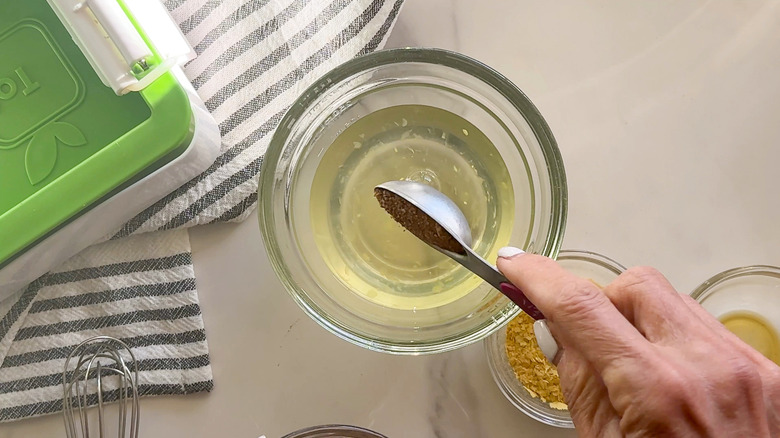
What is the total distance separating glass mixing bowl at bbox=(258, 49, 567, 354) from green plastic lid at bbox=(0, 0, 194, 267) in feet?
0.38

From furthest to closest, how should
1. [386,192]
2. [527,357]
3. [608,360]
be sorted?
[527,357]
[386,192]
[608,360]

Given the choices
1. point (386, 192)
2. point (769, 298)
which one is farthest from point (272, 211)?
point (769, 298)

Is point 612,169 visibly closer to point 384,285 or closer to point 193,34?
point 384,285

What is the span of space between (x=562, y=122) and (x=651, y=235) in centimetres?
15

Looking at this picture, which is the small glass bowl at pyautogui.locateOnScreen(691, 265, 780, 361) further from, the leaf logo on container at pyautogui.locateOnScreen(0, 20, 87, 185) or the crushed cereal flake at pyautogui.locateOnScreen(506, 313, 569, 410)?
the leaf logo on container at pyautogui.locateOnScreen(0, 20, 87, 185)

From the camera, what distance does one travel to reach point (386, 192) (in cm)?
55

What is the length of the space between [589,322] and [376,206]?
0.83 ft

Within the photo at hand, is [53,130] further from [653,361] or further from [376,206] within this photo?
[653,361]

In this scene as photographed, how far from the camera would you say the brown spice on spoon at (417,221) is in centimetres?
53

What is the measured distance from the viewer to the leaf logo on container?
62 cm

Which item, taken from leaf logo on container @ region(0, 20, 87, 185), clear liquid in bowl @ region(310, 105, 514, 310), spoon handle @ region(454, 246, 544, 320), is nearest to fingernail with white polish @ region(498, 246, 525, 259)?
spoon handle @ region(454, 246, 544, 320)

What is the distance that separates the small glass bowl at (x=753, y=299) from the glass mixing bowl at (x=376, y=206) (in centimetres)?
24

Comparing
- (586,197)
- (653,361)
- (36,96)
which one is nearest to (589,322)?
(653,361)

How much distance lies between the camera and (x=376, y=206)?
2.02 ft
